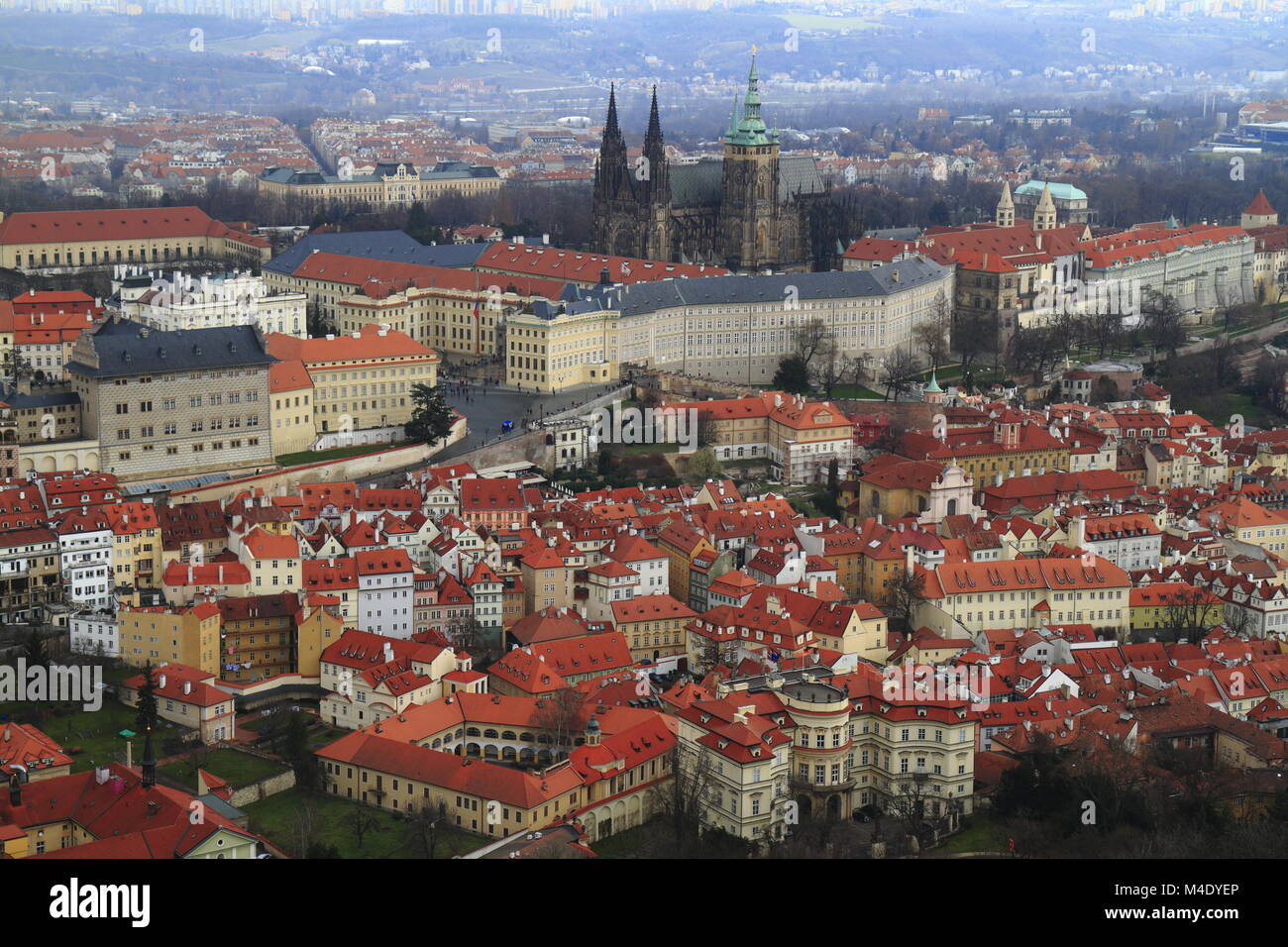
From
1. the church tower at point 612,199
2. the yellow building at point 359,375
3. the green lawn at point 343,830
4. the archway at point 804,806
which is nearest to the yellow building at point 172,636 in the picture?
the green lawn at point 343,830

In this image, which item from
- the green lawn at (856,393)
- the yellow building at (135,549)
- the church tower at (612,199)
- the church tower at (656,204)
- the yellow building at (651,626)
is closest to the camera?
the yellow building at (651,626)

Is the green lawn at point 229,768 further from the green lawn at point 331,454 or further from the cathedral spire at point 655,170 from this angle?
the cathedral spire at point 655,170

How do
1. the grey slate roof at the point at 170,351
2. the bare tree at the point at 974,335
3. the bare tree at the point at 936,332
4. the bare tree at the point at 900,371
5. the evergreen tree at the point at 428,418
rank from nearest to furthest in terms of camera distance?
the grey slate roof at the point at 170,351 → the evergreen tree at the point at 428,418 → the bare tree at the point at 900,371 → the bare tree at the point at 936,332 → the bare tree at the point at 974,335

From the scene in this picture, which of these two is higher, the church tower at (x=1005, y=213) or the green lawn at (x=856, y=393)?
the church tower at (x=1005, y=213)

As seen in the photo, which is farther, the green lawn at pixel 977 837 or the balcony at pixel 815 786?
the balcony at pixel 815 786

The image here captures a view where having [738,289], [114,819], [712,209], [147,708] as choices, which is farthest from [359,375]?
[712,209]

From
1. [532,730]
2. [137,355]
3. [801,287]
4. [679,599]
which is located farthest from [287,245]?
[532,730]
